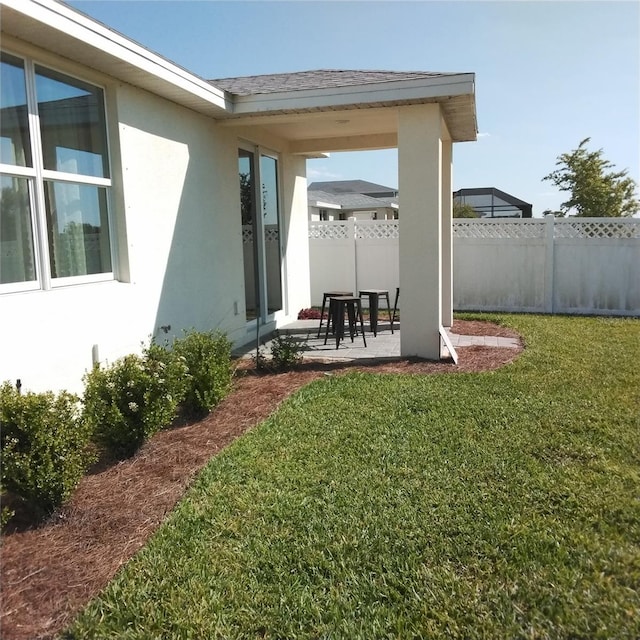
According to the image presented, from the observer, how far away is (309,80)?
770cm

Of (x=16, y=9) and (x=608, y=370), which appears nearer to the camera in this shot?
(x=16, y=9)

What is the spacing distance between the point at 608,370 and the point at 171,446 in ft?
15.9

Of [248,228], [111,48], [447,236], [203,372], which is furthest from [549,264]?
[111,48]

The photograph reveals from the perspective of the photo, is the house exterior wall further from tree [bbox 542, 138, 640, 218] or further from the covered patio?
tree [bbox 542, 138, 640, 218]

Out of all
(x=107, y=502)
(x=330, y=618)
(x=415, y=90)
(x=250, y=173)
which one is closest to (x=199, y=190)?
(x=250, y=173)

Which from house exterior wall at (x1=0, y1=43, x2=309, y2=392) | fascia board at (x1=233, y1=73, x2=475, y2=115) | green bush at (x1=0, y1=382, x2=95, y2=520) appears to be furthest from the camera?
fascia board at (x1=233, y1=73, x2=475, y2=115)

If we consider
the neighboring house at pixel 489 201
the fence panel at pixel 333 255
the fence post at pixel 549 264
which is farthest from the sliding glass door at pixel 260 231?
the neighboring house at pixel 489 201

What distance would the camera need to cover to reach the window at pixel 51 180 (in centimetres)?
443

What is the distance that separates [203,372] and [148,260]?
1745 millimetres

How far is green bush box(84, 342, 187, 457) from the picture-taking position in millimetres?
4074

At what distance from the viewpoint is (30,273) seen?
468cm

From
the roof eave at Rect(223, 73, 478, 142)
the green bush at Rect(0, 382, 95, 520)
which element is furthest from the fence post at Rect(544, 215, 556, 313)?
the green bush at Rect(0, 382, 95, 520)

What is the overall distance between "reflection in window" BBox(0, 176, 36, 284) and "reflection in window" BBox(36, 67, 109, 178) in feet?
1.29

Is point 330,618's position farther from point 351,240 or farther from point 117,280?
point 351,240
